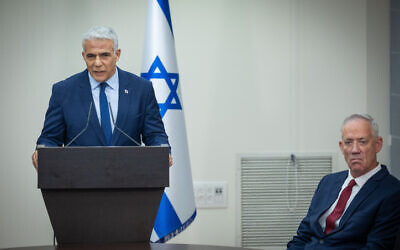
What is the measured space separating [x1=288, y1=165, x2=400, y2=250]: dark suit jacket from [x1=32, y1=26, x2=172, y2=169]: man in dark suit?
2.88ft

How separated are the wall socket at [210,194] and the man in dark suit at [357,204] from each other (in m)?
1.50

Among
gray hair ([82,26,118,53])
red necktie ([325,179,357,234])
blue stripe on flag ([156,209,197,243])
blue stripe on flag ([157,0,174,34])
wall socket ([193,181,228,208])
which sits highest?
blue stripe on flag ([157,0,174,34])

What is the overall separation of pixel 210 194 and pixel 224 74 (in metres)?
0.88

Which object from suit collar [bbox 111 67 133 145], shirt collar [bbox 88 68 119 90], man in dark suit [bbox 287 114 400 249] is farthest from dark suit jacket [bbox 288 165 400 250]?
shirt collar [bbox 88 68 119 90]

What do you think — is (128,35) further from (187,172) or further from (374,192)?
(374,192)

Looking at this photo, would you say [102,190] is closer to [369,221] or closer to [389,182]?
[369,221]

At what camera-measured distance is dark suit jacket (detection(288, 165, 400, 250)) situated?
252 cm

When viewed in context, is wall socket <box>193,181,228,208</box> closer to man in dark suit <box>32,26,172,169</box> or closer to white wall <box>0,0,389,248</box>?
white wall <box>0,0,389,248</box>

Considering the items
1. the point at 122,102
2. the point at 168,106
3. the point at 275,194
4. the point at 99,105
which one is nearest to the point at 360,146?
the point at 122,102

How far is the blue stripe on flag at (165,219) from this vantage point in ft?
12.7

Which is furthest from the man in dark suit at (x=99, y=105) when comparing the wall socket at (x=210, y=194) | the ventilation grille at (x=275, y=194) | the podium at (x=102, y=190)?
the ventilation grille at (x=275, y=194)

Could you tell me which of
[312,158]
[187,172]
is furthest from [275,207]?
[187,172]

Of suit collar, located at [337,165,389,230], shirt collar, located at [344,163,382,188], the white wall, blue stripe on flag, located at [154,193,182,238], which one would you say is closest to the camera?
suit collar, located at [337,165,389,230]

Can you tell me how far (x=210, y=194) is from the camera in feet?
14.3
